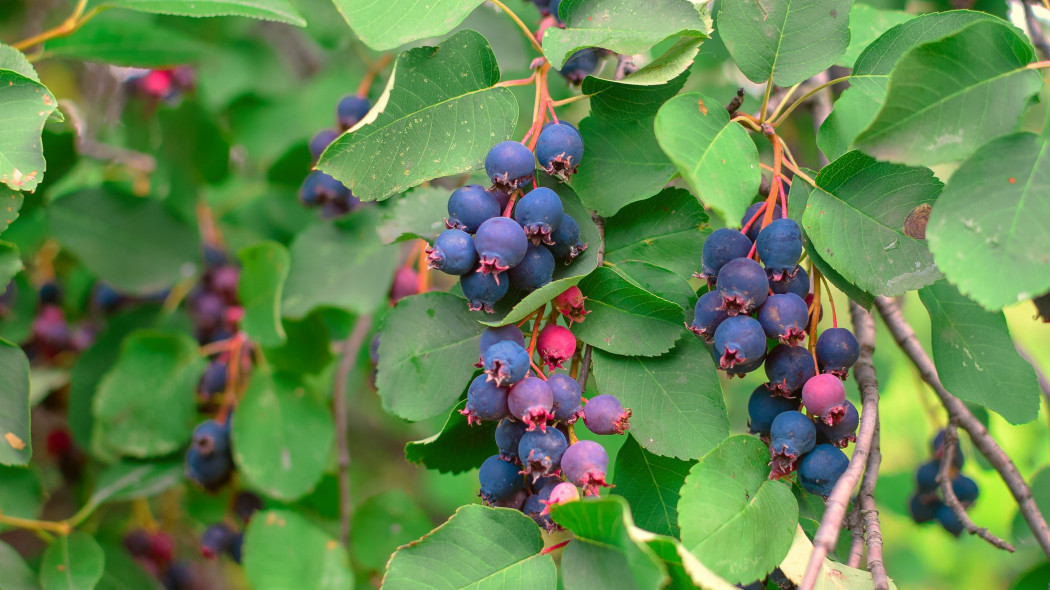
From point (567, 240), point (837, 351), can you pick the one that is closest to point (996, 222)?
point (837, 351)

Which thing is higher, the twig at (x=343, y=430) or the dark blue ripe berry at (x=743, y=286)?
the dark blue ripe berry at (x=743, y=286)

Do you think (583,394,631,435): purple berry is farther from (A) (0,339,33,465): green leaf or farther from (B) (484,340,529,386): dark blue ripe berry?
(A) (0,339,33,465): green leaf

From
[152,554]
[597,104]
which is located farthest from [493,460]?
[152,554]

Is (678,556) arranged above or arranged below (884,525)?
Answer: above

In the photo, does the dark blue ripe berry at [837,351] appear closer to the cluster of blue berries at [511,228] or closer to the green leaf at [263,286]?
the cluster of blue berries at [511,228]

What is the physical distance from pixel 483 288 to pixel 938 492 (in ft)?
4.31

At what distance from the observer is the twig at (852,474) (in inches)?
27.4

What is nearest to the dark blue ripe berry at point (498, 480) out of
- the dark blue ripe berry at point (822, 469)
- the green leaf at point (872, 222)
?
the dark blue ripe berry at point (822, 469)

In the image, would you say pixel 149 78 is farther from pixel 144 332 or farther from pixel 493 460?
pixel 493 460

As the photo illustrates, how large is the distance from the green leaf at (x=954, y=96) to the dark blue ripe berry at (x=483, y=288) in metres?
0.40

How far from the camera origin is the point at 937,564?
10.3 feet

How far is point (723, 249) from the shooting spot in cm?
86

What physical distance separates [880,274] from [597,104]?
41 cm

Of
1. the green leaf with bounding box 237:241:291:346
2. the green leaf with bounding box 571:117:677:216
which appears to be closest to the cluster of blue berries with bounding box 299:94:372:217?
the green leaf with bounding box 237:241:291:346
